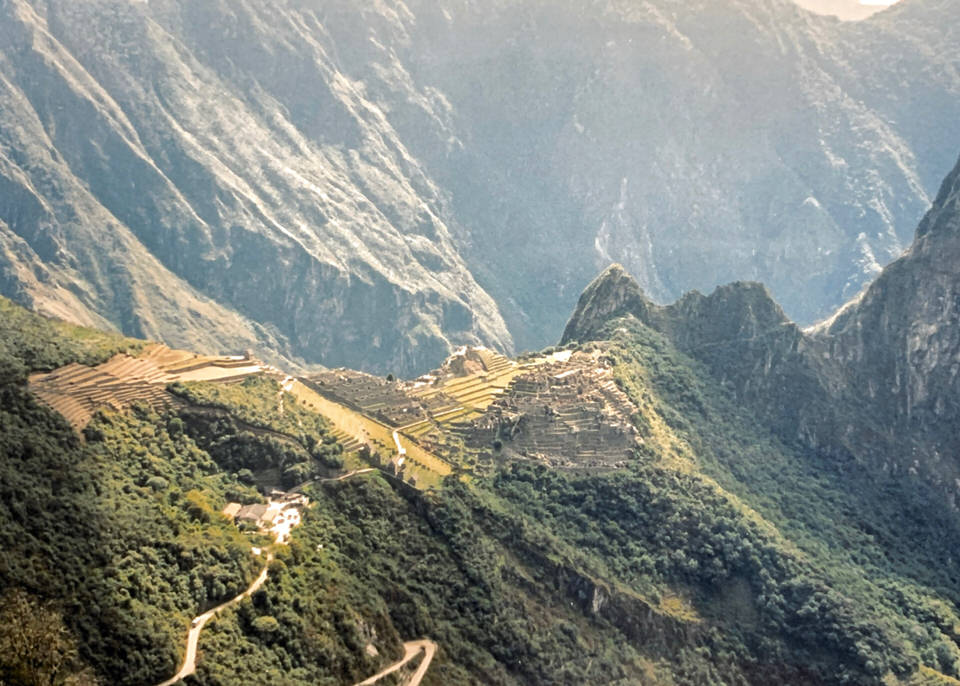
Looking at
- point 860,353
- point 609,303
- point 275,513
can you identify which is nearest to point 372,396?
point 275,513

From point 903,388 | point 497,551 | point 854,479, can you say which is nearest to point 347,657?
point 497,551

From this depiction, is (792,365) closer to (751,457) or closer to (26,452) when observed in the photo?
(751,457)

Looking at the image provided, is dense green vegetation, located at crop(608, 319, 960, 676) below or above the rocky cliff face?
below

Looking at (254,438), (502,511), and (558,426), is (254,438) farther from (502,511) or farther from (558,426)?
(558,426)

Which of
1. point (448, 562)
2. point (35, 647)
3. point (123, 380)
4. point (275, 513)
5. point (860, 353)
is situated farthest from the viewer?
point (860, 353)

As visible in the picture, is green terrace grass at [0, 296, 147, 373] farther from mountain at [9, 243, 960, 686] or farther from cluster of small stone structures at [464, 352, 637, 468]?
cluster of small stone structures at [464, 352, 637, 468]

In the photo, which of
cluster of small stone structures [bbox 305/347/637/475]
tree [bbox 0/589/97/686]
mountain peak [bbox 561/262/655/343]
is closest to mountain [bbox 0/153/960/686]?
tree [bbox 0/589/97/686]
